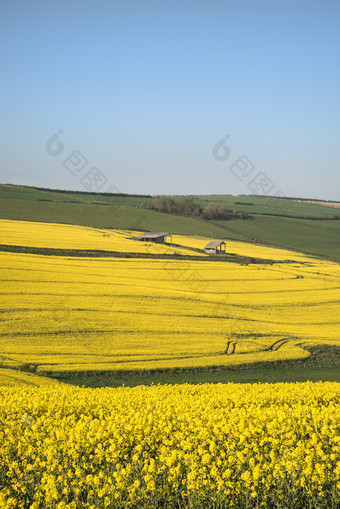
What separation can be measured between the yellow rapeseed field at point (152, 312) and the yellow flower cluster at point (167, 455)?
15136mm

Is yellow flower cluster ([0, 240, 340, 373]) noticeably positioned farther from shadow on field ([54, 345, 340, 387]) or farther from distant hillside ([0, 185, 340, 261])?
distant hillside ([0, 185, 340, 261])

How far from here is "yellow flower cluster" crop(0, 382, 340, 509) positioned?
27.2 ft

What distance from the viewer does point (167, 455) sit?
9.30 meters

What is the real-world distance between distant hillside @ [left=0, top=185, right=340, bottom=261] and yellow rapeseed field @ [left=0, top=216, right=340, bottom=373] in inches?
1259

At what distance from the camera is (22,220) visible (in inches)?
2977

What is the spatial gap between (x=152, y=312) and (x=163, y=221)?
63898 millimetres

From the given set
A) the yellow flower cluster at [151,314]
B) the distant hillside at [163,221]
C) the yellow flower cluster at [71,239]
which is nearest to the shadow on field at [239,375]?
the yellow flower cluster at [151,314]

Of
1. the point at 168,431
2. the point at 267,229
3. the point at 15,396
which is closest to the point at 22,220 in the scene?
the point at 267,229

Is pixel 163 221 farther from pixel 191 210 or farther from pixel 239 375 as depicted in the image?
pixel 239 375

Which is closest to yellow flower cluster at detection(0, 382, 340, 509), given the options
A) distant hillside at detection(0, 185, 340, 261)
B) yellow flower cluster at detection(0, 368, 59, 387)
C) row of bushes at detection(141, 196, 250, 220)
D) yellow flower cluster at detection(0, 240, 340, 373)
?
yellow flower cluster at detection(0, 368, 59, 387)

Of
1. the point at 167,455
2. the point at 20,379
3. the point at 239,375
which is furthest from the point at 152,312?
the point at 167,455

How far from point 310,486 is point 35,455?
556 centimetres

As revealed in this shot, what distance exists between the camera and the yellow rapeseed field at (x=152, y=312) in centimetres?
2886

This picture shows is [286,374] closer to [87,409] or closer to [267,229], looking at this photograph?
[87,409]
